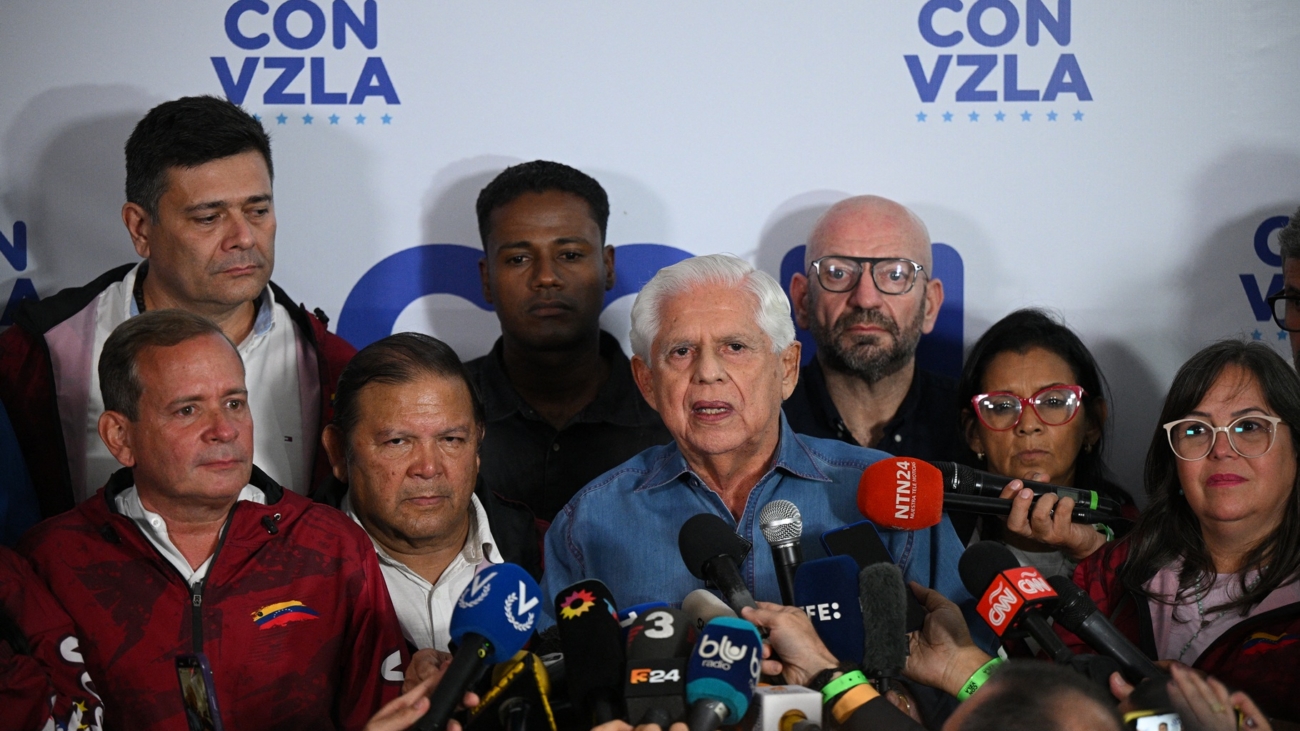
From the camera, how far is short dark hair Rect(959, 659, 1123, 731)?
1587mm

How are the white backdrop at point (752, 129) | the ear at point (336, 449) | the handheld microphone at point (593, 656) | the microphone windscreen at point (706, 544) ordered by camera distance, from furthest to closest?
the white backdrop at point (752, 129)
the ear at point (336, 449)
the microphone windscreen at point (706, 544)
the handheld microphone at point (593, 656)

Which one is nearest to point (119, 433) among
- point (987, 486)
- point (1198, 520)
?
point (987, 486)

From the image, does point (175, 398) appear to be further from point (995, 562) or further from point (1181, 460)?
point (1181, 460)

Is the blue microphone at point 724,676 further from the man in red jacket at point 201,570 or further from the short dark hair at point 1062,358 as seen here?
the short dark hair at point 1062,358

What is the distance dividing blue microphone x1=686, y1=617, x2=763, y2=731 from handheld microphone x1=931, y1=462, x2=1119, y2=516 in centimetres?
134

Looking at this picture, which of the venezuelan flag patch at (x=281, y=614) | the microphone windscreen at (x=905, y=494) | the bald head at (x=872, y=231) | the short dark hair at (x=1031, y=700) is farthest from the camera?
the bald head at (x=872, y=231)

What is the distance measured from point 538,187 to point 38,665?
2441mm

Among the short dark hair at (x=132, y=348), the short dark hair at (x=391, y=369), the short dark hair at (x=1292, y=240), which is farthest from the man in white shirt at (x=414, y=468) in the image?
the short dark hair at (x=1292, y=240)

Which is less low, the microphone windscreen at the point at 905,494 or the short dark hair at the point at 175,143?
the short dark hair at the point at 175,143

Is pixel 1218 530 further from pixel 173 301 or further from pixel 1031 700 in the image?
pixel 173 301

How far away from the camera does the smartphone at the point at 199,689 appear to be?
225cm

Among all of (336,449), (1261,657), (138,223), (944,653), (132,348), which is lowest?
(1261,657)

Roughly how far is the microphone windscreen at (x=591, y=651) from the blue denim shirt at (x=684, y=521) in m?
0.83

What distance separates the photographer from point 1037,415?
12.6ft
